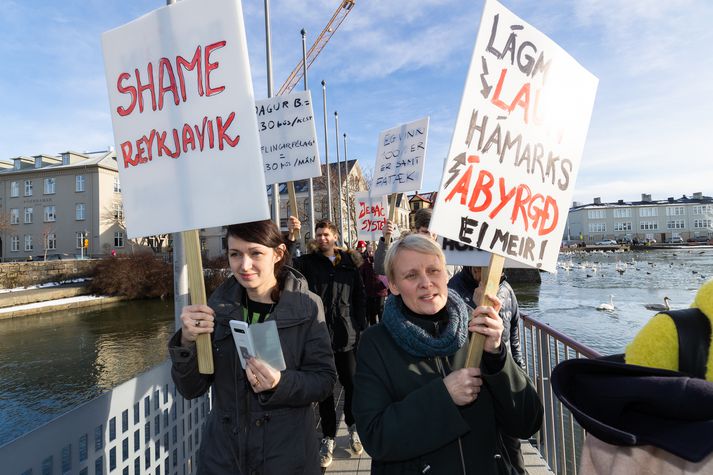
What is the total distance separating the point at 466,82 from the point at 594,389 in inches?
48.7

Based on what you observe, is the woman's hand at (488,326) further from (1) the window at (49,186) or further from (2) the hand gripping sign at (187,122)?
(1) the window at (49,186)

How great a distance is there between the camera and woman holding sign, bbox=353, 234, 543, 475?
60.4 inches

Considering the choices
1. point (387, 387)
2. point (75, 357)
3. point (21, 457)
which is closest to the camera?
point (21, 457)

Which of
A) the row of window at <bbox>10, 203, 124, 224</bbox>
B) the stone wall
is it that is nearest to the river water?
the stone wall

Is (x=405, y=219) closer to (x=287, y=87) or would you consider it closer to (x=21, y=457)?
(x=287, y=87)

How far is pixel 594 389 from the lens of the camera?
3.17 feet

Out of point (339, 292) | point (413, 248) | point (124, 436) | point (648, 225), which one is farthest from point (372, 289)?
point (648, 225)

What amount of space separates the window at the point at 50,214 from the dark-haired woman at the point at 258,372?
2128 inches

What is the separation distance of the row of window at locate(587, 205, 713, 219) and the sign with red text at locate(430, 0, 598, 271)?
116m

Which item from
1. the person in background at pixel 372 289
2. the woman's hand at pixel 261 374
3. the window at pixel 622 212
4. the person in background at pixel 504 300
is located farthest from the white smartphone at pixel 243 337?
the window at pixel 622 212

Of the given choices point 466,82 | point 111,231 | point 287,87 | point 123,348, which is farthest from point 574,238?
point 466,82

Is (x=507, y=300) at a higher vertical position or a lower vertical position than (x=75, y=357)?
higher

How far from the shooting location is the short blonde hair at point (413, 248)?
1.86 meters

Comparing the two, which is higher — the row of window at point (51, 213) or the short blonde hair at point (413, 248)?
the row of window at point (51, 213)
